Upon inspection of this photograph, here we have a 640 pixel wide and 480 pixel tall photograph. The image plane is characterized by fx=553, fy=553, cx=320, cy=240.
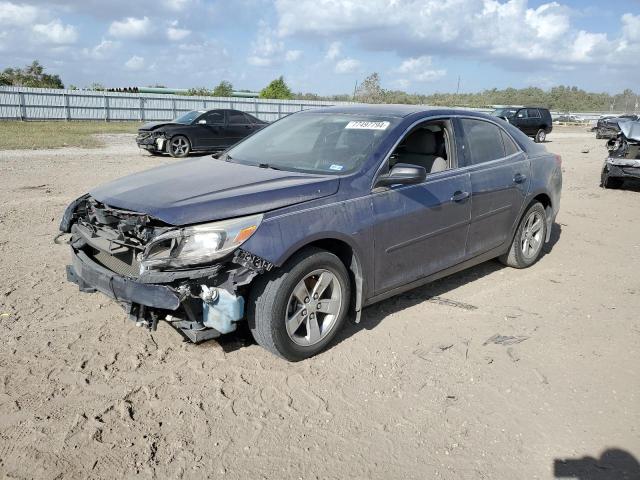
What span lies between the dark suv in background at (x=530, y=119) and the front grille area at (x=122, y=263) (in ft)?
85.5

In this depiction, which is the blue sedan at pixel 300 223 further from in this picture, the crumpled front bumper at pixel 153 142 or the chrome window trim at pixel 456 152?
the crumpled front bumper at pixel 153 142

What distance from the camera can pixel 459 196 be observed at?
15.6ft

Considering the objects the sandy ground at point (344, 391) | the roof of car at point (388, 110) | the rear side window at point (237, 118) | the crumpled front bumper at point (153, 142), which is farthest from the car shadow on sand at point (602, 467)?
the rear side window at point (237, 118)

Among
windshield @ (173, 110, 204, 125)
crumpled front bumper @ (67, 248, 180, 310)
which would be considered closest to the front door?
crumpled front bumper @ (67, 248, 180, 310)

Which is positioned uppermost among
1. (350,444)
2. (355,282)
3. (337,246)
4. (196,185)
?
(196,185)

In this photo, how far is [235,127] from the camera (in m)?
17.0

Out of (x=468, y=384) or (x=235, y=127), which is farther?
(x=235, y=127)

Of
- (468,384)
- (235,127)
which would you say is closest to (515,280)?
(468,384)

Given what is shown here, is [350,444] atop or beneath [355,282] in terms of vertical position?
beneath

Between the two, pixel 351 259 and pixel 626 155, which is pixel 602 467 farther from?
pixel 626 155

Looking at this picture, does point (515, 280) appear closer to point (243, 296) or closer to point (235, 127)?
point (243, 296)

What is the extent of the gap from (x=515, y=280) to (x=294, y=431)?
3455mm

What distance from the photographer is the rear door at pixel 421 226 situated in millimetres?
4133

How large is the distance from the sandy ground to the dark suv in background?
2355 centimetres
